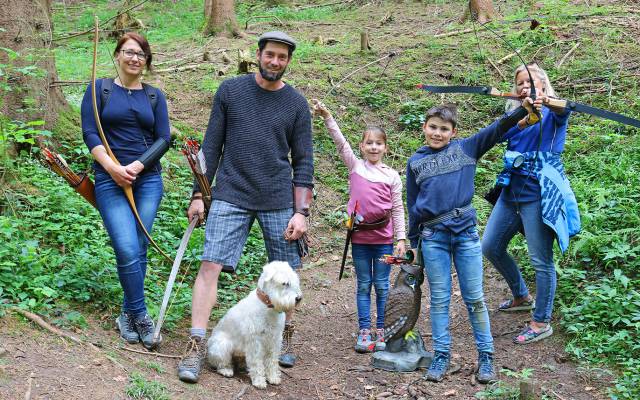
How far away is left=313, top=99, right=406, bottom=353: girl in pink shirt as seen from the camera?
548 centimetres

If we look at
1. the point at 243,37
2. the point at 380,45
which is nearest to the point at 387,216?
the point at 380,45

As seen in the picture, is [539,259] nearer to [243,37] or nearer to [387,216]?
[387,216]

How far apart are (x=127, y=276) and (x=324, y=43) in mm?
11053

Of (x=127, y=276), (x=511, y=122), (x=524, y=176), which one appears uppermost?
(x=511, y=122)

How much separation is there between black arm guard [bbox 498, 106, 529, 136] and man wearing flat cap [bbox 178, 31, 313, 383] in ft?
5.19

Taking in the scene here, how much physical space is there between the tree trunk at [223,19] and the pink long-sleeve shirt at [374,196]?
11.1 metres

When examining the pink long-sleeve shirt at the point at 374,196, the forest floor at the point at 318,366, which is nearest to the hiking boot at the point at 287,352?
the forest floor at the point at 318,366

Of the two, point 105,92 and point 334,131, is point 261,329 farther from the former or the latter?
point 105,92

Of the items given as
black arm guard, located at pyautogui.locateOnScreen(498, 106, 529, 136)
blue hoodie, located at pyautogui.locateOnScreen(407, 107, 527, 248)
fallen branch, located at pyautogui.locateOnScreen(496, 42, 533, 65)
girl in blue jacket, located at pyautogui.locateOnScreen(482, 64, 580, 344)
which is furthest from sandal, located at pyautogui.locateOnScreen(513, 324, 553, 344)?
fallen branch, located at pyautogui.locateOnScreen(496, 42, 533, 65)

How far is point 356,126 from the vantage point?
409 inches

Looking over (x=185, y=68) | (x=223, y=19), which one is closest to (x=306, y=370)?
(x=185, y=68)

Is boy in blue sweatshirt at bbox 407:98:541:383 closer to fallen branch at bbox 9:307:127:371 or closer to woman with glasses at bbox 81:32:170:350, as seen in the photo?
woman with glasses at bbox 81:32:170:350

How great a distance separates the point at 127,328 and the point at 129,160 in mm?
1344

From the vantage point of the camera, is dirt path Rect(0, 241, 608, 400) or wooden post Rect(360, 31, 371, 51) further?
wooden post Rect(360, 31, 371, 51)
